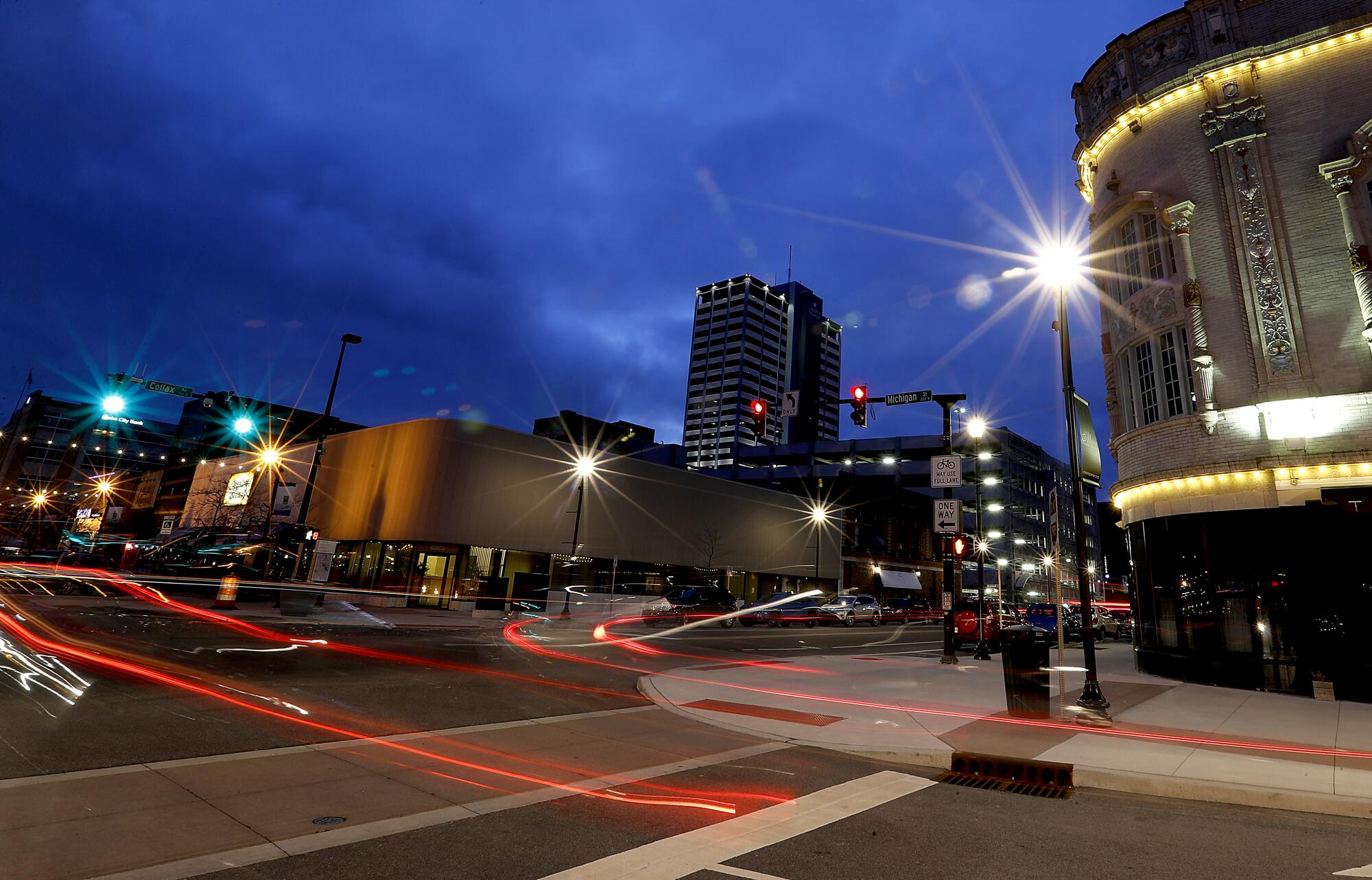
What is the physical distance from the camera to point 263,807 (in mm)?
5465

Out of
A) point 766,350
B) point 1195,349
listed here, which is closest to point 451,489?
point 1195,349

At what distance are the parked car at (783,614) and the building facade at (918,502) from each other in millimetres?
28858

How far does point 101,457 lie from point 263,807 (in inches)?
6168

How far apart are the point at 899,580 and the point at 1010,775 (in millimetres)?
69261

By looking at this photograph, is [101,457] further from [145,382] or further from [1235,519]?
[1235,519]

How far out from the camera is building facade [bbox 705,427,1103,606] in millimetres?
72812

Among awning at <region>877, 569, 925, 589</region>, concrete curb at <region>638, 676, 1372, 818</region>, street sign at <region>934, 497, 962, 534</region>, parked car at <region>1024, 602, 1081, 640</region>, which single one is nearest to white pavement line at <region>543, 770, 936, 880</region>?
concrete curb at <region>638, 676, 1372, 818</region>

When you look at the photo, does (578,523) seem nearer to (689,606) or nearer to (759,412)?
(689,606)

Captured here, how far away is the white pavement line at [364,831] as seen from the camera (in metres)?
4.22

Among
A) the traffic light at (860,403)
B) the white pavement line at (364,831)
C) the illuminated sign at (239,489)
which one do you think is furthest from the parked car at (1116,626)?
the illuminated sign at (239,489)

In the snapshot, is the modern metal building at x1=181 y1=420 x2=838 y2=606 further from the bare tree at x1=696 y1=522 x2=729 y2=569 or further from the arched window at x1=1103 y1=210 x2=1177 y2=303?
the arched window at x1=1103 y1=210 x2=1177 y2=303

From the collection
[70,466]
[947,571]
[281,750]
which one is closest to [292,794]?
[281,750]

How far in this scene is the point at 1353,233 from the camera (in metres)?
16.6

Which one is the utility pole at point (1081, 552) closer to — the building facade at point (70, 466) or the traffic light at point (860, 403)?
the traffic light at point (860, 403)
